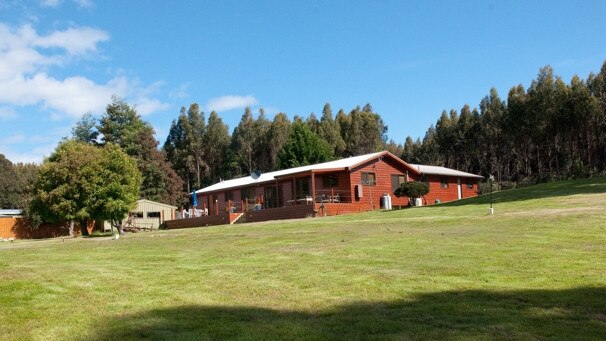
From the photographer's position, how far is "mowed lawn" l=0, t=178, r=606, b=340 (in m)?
7.11

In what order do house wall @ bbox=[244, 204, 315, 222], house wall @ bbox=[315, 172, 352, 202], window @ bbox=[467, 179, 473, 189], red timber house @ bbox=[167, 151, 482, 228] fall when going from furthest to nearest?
window @ bbox=[467, 179, 473, 189]
house wall @ bbox=[315, 172, 352, 202]
red timber house @ bbox=[167, 151, 482, 228]
house wall @ bbox=[244, 204, 315, 222]

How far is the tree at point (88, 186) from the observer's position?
3312 cm

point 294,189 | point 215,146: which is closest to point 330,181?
point 294,189

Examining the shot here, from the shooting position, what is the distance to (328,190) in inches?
1577

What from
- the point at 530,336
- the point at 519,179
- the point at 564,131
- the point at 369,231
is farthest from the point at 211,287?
the point at 519,179

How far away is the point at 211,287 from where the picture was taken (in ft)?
32.2

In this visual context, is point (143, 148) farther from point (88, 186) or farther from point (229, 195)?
point (88, 186)

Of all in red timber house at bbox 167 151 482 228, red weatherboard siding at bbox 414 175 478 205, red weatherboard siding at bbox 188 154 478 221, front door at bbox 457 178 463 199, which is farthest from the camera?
front door at bbox 457 178 463 199

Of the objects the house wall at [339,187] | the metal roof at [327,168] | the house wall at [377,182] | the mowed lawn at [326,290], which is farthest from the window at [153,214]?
the mowed lawn at [326,290]

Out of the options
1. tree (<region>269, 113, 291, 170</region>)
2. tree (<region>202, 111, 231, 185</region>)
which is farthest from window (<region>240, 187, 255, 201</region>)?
tree (<region>202, 111, 231, 185</region>)

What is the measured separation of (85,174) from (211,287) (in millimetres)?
25947

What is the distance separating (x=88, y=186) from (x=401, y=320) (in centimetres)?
2878

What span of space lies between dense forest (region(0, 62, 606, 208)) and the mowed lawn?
1243 inches

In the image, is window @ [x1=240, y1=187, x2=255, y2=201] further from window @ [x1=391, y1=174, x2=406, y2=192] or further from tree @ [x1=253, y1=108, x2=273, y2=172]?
tree @ [x1=253, y1=108, x2=273, y2=172]
